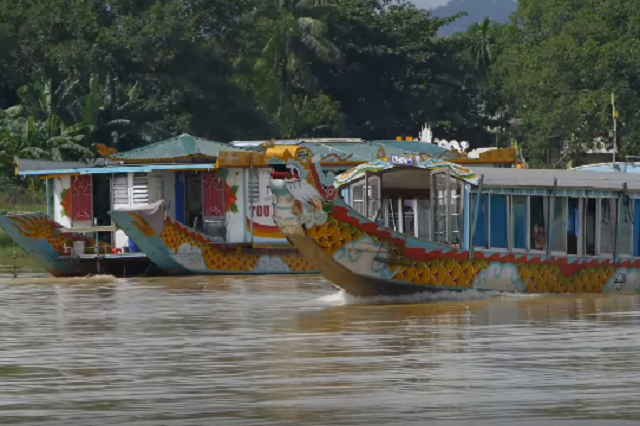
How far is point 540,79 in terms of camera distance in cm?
5378

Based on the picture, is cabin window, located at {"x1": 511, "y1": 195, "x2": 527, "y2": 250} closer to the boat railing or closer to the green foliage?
the boat railing

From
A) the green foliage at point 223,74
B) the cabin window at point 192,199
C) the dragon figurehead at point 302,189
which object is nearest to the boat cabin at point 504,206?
the dragon figurehead at point 302,189

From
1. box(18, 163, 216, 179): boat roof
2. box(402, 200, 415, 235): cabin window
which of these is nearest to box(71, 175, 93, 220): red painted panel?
box(18, 163, 216, 179): boat roof

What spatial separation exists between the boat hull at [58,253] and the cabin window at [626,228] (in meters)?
8.69

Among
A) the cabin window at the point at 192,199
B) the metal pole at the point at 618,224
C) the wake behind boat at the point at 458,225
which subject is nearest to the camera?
the wake behind boat at the point at 458,225

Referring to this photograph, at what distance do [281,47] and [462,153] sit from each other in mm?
26303

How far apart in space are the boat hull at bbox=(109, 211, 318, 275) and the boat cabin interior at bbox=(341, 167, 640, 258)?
5050mm

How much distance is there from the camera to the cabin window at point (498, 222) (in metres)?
19.5

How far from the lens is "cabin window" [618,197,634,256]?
2050 centimetres

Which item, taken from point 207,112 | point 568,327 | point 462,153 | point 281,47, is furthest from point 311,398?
point 281,47

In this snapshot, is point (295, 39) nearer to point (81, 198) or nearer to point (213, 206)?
point (81, 198)

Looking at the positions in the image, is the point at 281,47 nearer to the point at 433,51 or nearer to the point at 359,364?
the point at 433,51

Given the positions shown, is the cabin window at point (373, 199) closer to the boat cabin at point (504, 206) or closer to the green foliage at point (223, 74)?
the boat cabin at point (504, 206)

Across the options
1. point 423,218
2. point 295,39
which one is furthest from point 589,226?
point 295,39
